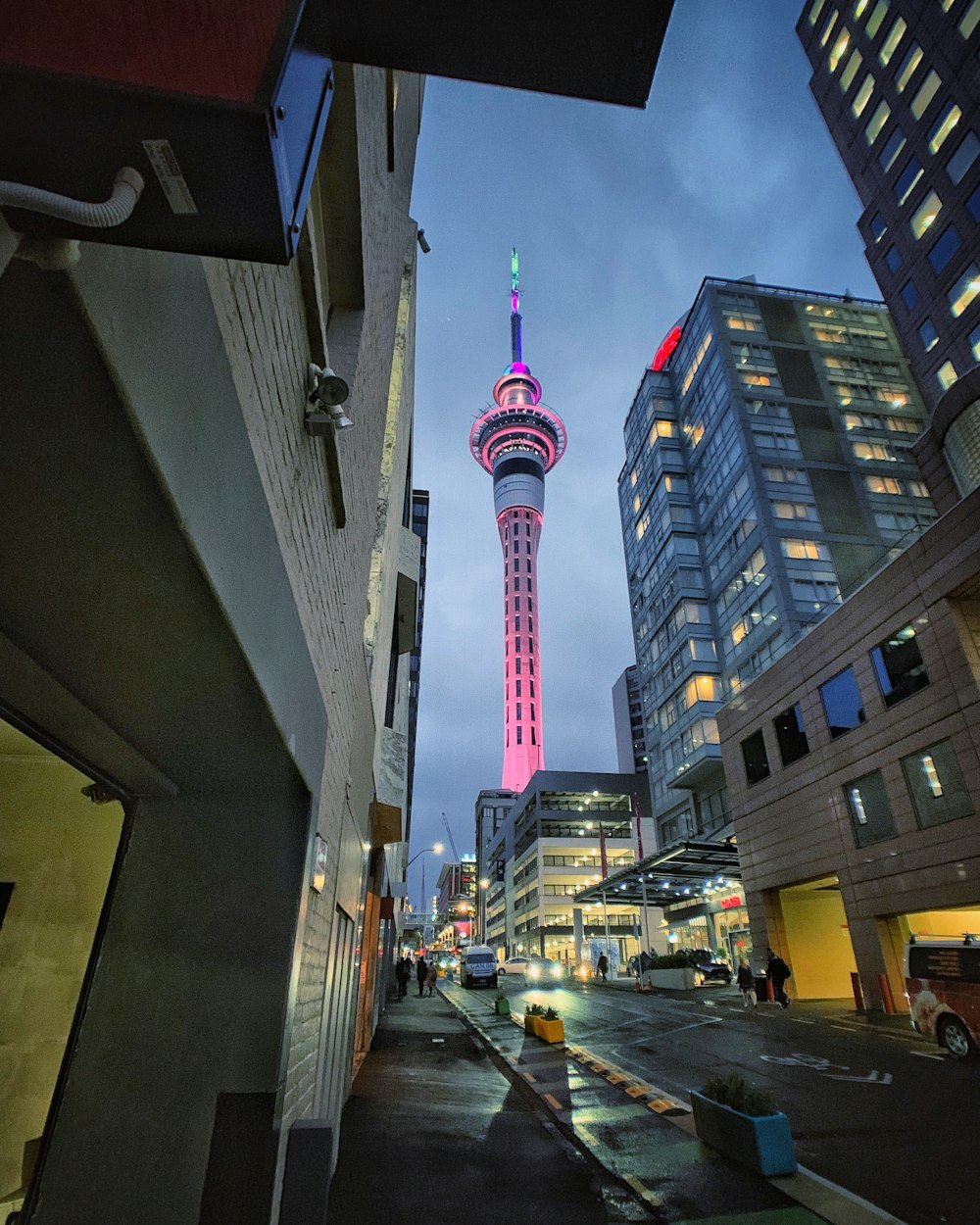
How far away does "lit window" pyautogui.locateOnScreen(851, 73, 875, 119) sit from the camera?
42.5 meters

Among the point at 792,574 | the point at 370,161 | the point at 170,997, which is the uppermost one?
the point at 792,574

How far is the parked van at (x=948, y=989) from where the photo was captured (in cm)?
1273

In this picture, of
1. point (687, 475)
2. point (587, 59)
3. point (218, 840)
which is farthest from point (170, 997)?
point (687, 475)

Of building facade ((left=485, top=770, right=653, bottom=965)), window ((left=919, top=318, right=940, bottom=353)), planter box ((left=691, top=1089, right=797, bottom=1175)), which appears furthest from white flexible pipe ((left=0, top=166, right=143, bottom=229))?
building facade ((left=485, top=770, right=653, bottom=965))

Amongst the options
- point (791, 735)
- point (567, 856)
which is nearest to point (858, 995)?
point (791, 735)

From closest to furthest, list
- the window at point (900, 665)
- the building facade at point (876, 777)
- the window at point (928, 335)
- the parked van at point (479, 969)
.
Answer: the building facade at point (876, 777) → the window at point (900, 665) → the window at point (928, 335) → the parked van at point (479, 969)

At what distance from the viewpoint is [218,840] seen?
404 cm

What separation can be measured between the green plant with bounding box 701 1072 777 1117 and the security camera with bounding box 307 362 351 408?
785 cm

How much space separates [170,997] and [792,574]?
45.2 meters

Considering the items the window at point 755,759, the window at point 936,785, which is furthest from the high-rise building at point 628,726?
the window at point 936,785

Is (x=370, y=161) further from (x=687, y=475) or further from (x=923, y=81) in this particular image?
(x=687, y=475)

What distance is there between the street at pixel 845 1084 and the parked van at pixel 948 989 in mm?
537

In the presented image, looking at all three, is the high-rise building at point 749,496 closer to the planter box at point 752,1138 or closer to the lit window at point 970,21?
the lit window at point 970,21

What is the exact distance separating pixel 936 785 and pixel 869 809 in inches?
139
